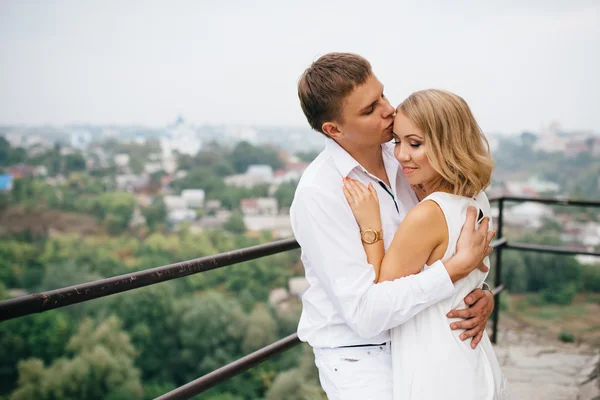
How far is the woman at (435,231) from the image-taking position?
46.3 inches

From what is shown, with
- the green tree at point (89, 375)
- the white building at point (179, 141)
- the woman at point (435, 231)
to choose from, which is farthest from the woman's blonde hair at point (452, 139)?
the white building at point (179, 141)

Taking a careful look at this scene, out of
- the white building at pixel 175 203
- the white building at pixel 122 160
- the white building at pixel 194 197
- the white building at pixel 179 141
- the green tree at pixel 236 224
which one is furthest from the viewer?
the white building at pixel 179 141

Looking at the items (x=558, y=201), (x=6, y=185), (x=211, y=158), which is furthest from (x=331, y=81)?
(x=6, y=185)

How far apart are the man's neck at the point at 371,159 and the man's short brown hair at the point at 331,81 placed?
0.43 ft

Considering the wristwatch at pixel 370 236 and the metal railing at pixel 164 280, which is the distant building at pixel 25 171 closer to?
the metal railing at pixel 164 280

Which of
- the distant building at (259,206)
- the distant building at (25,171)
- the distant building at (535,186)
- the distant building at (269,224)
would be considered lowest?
the distant building at (269,224)

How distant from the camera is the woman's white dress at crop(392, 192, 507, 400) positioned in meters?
1.17

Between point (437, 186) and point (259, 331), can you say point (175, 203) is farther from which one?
point (437, 186)

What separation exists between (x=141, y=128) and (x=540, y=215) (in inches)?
1871

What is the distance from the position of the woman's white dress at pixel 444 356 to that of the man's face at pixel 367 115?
261 millimetres

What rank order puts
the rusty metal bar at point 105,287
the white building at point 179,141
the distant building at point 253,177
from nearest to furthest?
the rusty metal bar at point 105,287, the distant building at point 253,177, the white building at point 179,141

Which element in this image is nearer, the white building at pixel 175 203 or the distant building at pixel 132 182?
the white building at pixel 175 203

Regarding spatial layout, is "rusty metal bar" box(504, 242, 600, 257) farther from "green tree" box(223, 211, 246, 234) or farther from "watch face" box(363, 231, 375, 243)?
"green tree" box(223, 211, 246, 234)

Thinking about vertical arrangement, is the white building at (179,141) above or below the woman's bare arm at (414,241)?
below
